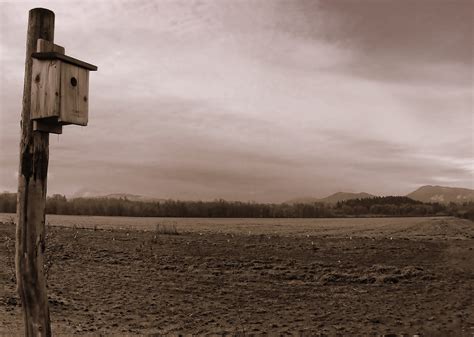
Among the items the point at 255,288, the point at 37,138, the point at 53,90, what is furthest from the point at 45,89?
the point at 255,288

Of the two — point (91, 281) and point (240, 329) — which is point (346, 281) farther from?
point (91, 281)

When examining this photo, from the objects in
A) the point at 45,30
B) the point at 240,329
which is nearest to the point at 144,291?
the point at 240,329

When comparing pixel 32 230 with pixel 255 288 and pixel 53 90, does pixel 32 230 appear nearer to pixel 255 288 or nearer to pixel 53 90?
pixel 53 90

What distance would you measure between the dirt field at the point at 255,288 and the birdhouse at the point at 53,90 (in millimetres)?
5065

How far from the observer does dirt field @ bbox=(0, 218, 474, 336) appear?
10.7m

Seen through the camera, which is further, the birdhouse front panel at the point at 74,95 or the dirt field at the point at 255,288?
the dirt field at the point at 255,288

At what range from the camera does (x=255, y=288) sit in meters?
15.9

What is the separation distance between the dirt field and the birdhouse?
5.06m

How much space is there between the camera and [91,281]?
15.7 meters

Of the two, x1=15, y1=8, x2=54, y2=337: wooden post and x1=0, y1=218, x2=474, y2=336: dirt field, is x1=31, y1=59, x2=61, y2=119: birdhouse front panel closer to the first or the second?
x1=15, y1=8, x2=54, y2=337: wooden post

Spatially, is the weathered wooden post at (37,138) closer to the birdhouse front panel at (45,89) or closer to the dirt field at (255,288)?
the birdhouse front panel at (45,89)

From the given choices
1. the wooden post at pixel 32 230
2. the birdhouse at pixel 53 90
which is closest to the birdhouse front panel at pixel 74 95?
the birdhouse at pixel 53 90

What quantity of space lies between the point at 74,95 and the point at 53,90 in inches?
11.5

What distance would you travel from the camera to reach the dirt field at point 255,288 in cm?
1068
